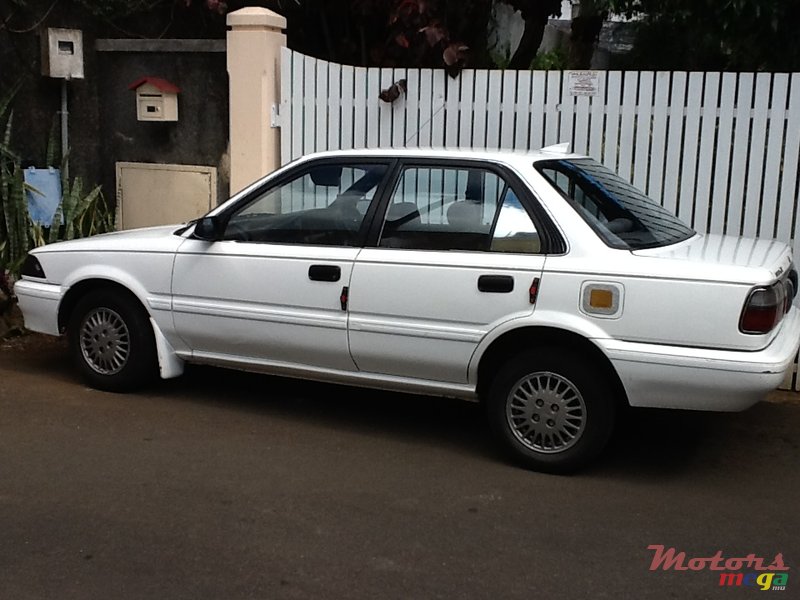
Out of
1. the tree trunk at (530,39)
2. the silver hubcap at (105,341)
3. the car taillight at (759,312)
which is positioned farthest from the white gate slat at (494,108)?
the tree trunk at (530,39)

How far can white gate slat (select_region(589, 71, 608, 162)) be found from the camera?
7152 mm

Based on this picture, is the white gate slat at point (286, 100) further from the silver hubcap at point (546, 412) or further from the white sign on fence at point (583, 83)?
the silver hubcap at point (546, 412)

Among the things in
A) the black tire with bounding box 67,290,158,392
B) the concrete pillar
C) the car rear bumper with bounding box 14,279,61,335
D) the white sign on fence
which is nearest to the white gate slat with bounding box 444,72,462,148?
the white sign on fence

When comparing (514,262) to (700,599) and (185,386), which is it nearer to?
(700,599)

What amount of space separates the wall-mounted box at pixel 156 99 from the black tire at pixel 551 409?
4.80 m

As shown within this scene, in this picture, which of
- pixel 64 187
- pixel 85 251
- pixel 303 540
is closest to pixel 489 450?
pixel 303 540

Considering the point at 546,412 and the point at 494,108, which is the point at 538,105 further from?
the point at 546,412

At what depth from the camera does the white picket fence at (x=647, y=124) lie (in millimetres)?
6867

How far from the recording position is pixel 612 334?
194 inches

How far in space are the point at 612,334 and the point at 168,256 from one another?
9.07 ft

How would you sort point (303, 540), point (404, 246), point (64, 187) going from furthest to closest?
point (64, 187) → point (404, 246) → point (303, 540)

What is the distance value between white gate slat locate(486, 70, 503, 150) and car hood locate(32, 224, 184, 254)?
244 centimetres

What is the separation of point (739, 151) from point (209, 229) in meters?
3.63

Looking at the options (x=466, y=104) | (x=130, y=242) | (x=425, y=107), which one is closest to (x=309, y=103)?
(x=425, y=107)
